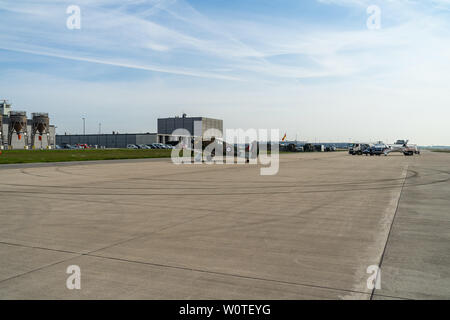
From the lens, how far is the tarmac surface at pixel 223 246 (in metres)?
4.52

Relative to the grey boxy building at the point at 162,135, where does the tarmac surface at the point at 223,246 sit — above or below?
below

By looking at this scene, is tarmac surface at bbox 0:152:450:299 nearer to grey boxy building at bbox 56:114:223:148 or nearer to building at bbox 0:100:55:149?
building at bbox 0:100:55:149

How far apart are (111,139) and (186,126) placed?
30567mm

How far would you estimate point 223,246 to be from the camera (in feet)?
20.9

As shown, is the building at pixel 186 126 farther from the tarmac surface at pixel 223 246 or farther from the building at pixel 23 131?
the tarmac surface at pixel 223 246

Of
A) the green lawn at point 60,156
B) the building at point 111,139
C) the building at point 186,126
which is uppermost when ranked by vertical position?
the building at point 186,126

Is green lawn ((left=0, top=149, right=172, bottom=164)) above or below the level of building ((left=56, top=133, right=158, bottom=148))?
below

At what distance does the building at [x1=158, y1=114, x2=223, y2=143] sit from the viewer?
4889 inches

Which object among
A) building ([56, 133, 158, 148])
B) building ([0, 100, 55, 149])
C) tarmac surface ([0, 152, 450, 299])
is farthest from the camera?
building ([56, 133, 158, 148])

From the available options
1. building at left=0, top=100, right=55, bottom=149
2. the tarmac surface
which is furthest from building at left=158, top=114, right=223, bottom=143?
the tarmac surface

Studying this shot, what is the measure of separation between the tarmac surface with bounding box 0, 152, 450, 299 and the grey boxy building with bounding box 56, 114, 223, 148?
360ft

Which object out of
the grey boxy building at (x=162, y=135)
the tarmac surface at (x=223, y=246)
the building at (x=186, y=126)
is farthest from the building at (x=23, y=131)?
the tarmac surface at (x=223, y=246)
